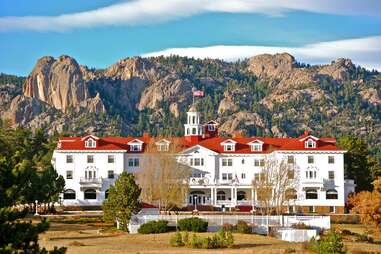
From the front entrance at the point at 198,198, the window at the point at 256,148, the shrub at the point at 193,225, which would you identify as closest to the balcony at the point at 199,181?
the front entrance at the point at 198,198

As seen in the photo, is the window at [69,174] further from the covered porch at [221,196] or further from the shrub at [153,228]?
the shrub at [153,228]

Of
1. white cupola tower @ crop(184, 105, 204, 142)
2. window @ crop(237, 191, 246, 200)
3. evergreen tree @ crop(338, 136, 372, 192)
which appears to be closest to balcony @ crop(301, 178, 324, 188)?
evergreen tree @ crop(338, 136, 372, 192)

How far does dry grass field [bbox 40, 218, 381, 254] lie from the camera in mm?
51469

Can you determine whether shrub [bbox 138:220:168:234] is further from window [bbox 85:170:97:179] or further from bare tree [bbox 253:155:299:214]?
window [bbox 85:170:97:179]

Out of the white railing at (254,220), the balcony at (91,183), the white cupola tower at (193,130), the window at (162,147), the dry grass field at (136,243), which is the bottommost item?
the dry grass field at (136,243)

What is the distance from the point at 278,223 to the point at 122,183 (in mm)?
13633

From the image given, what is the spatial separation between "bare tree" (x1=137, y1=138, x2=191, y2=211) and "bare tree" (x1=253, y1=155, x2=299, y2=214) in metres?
9.20

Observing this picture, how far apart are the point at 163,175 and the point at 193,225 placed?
32617 mm

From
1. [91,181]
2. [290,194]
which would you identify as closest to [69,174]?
[91,181]

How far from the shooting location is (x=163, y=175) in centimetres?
9700

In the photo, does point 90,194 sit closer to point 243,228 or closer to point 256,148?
point 256,148

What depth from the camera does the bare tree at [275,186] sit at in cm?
9325

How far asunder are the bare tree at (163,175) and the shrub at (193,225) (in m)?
26.3

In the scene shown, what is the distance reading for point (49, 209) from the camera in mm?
97500
